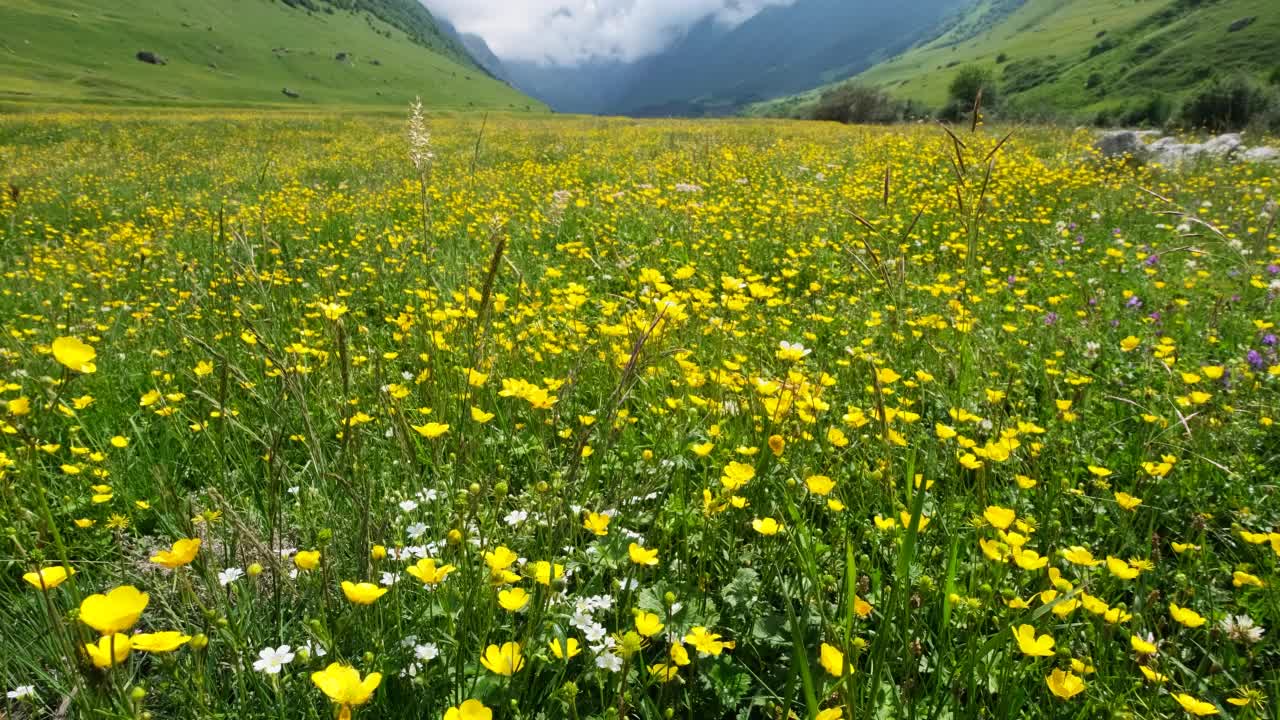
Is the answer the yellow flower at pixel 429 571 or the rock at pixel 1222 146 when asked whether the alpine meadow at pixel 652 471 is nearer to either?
the yellow flower at pixel 429 571

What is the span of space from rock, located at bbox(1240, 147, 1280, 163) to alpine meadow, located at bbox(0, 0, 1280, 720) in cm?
366

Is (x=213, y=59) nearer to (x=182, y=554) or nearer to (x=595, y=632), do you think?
(x=182, y=554)

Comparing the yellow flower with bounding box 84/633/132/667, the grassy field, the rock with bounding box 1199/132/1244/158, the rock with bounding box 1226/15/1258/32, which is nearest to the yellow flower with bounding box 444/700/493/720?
the grassy field

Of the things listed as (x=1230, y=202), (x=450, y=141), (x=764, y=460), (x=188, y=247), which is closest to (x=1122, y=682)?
(x=764, y=460)

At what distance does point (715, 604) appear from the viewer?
1.95m

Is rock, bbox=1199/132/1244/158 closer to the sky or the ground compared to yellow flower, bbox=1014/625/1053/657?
closer to the sky

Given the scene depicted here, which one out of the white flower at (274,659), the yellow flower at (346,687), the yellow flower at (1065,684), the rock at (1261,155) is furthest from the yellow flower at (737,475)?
the rock at (1261,155)

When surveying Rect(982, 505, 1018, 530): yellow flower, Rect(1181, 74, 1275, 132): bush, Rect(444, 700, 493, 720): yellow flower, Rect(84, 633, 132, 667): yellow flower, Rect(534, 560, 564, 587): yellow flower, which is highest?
Rect(1181, 74, 1275, 132): bush

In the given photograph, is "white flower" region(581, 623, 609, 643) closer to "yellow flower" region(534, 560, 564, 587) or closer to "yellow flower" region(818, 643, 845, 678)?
"yellow flower" region(534, 560, 564, 587)

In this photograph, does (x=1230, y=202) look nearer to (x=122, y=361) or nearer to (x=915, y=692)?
(x=915, y=692)

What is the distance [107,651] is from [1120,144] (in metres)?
16.9

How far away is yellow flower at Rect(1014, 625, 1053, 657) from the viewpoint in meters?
1.40

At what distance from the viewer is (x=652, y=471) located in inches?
90.4

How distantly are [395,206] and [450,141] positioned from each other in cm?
971
